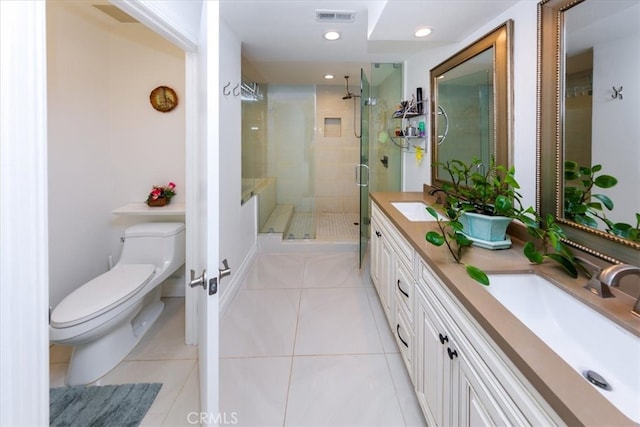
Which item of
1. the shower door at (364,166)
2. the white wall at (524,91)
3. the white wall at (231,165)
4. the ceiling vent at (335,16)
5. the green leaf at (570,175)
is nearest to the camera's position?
the green leaf at (570,175)

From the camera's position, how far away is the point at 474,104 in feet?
6.44

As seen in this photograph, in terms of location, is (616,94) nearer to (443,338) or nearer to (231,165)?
(443,338)

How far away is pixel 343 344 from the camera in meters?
2.08

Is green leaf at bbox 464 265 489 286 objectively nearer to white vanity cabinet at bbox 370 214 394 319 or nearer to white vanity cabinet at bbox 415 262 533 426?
white vanity cabinet at bbox 415 262 533 426

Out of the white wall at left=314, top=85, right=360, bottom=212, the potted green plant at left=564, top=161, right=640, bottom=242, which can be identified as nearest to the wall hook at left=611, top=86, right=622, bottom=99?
the potted green plant at left=564, top=161, right=640, bottom=242

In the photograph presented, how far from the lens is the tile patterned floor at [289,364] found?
1.54 metres

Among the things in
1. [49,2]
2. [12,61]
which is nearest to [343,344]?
[12,61]

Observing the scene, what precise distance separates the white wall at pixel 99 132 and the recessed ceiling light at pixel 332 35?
125 cm

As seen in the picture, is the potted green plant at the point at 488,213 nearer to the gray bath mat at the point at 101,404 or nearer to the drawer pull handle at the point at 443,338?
the drawer pull handle at the point at 443,338

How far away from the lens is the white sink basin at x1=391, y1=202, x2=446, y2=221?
2311 mm

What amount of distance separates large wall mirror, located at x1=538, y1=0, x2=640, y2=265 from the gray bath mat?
2.13 m

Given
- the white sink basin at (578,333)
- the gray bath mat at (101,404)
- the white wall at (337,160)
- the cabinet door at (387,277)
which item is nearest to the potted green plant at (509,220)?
the white sink basin at (578,333)

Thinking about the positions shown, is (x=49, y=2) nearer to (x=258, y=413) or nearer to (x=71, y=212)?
(x=71, y=212)

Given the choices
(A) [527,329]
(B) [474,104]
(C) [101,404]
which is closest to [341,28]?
(B) [474,104]
